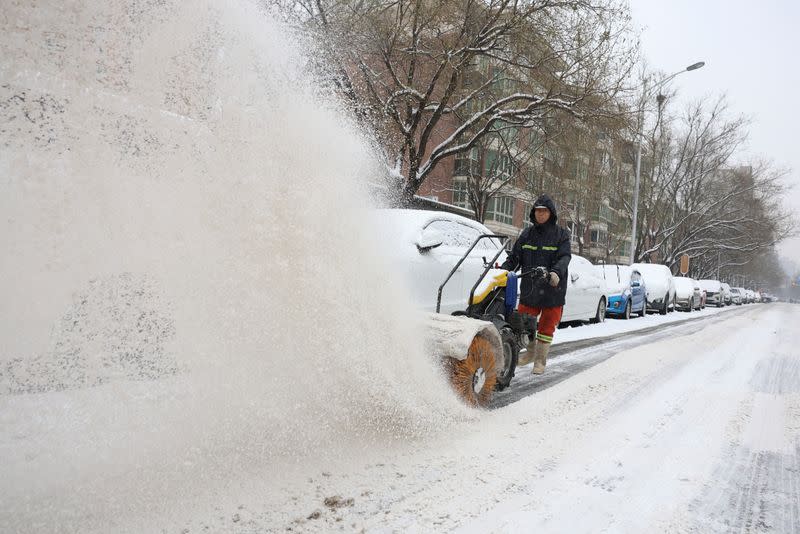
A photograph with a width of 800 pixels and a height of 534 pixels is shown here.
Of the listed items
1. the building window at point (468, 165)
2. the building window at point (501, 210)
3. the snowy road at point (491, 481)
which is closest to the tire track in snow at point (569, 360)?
the snowy road at point (491, 481)

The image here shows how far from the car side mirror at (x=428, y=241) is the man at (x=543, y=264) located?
3.35ft

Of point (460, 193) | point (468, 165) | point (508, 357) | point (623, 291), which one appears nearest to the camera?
point (508, 357)

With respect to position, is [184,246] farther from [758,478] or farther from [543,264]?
[543,264]

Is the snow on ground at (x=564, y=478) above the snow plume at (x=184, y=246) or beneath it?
beneath

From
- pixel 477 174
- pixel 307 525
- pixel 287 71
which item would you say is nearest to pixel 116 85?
pixel 287 71

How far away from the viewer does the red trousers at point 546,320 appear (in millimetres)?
5004

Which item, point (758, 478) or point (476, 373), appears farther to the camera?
point (476, 373)

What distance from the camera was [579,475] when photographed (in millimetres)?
2678

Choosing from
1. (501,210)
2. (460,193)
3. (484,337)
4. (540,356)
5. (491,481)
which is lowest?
(491,481)

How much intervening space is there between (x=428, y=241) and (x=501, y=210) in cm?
3173

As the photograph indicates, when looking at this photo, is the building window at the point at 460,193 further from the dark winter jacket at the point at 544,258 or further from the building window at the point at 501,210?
the dark winter jacket at the point at 544,258

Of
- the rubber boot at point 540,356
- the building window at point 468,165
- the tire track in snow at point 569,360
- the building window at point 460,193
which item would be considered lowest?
the tire track in snow at point 569,360

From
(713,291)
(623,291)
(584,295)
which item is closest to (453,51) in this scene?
(584,295)

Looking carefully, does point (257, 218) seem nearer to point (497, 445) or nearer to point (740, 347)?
point (497, 445)
